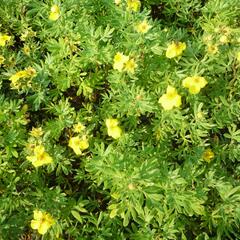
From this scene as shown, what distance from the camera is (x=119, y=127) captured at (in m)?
3.22

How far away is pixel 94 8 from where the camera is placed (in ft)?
12.4

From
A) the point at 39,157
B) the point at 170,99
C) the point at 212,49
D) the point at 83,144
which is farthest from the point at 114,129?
the point at 212,49

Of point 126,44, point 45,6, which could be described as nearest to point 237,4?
point 126,44

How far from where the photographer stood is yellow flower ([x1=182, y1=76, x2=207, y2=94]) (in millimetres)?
3029

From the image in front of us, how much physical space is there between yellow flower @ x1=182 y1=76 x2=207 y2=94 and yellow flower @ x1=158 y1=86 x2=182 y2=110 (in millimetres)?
101

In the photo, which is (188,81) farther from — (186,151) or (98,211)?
(98,211)

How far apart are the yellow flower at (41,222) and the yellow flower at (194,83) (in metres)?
1.34

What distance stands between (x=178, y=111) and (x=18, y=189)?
137 centimetres

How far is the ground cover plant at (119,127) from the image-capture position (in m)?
3.02

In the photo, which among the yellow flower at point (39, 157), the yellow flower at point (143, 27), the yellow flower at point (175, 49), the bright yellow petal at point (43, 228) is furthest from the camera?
the yellow flower at point (143, 27)

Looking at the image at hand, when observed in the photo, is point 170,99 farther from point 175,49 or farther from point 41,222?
point 41,222

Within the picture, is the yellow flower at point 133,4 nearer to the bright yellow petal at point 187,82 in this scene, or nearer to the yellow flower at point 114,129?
the bright yellow petal at point 187,82

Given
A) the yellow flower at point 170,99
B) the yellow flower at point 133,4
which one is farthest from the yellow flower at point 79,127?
the yellow flower at point 133,4

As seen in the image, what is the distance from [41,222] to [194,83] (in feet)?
4.71
